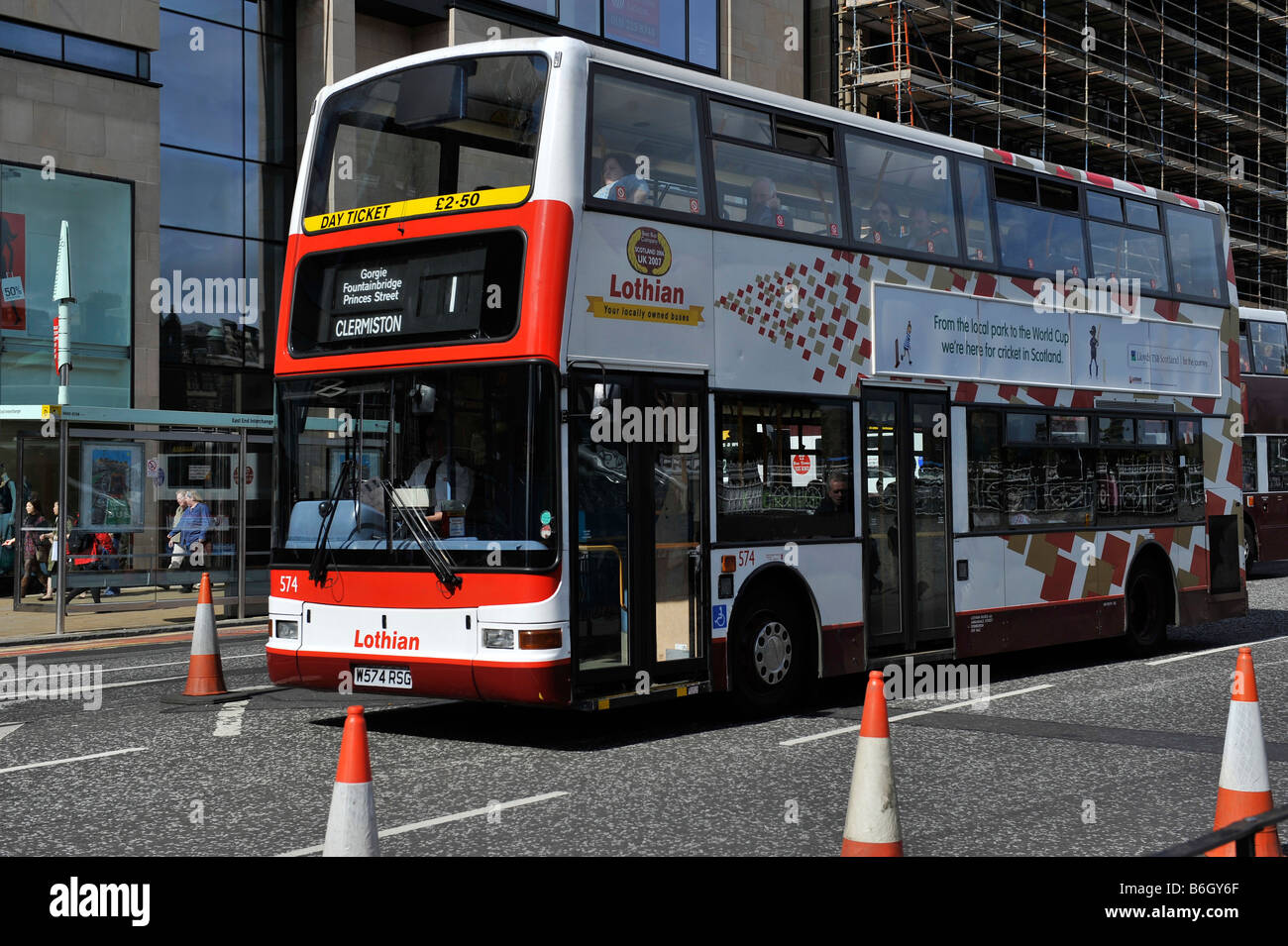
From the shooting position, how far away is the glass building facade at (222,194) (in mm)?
26531

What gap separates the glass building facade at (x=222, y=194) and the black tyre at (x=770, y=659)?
18035 millimetres

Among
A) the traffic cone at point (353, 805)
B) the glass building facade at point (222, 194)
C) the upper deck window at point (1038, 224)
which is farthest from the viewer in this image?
the glass building facade at point (222, 194)

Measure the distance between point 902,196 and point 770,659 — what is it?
390 centimetres

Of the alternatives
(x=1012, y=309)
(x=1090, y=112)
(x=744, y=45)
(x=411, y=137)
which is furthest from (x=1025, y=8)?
(x=411, y=137)

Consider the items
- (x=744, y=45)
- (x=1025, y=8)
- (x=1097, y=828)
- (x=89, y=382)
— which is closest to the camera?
(x=1097, y=828)

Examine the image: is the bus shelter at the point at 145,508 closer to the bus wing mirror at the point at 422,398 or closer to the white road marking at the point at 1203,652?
the bus wing mirror at the point at 422,398

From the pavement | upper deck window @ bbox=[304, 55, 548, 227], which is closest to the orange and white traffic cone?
upper deck window @ bbox=[304, 55, 548, 227]

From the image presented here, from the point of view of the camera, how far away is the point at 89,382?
981 inches

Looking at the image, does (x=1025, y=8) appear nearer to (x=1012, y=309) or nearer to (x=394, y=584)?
(x=1012, y=309)

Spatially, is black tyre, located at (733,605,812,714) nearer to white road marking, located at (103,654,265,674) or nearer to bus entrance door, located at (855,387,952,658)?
bus entrance door, located at (855,387,952,658)

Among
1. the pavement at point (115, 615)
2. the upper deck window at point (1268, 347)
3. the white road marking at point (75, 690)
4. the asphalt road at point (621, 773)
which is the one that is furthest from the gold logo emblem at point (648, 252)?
the upper deck window at point (1268, 347)

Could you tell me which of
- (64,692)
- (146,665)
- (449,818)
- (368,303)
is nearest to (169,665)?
(146,665)
